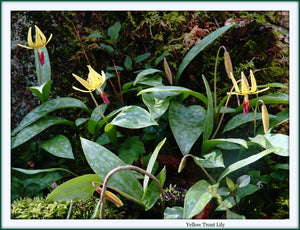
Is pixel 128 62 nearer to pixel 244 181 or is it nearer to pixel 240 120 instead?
pixel 240 120

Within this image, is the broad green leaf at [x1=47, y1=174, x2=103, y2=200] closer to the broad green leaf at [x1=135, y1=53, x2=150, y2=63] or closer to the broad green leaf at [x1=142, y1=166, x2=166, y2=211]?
the broad green leaf at [x1=142, y1=166, x2=166, y2=211]

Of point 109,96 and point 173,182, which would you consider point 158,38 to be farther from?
point 173,182

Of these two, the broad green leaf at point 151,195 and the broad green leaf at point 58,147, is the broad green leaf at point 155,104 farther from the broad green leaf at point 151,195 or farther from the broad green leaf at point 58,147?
the broad green leaf at point 58,147

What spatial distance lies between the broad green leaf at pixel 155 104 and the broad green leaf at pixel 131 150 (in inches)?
8.4

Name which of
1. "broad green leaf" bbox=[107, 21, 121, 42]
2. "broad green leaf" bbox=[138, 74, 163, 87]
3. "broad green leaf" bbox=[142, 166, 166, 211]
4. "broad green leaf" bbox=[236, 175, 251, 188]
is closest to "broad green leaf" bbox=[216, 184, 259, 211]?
"broad green leaf" bbox=[236, 175, 251, 188]

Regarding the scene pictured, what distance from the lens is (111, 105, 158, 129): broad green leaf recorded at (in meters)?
1.19

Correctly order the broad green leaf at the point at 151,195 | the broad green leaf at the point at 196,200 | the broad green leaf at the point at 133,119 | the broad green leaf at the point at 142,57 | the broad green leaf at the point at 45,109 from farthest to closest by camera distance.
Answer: the broad green leaf at the point at 142,57 < the broad green leaf at the point at 45,109 < the broad green leaf at the point at 133,119 < the broad green leaf at the point at 151,195 < the broad green leaf at the point at 196,200

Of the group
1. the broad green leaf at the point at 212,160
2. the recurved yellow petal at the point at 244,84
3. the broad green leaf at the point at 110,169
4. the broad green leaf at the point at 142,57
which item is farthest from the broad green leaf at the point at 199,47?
the broad green leaf at the point at 110,169

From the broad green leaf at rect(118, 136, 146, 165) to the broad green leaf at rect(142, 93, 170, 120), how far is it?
0.70 feet

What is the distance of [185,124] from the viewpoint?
1.32m

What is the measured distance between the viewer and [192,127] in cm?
131

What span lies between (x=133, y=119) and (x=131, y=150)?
22 centimetres

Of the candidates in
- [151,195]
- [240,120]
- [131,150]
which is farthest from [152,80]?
[151,195]

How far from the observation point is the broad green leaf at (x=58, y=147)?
1357mm
